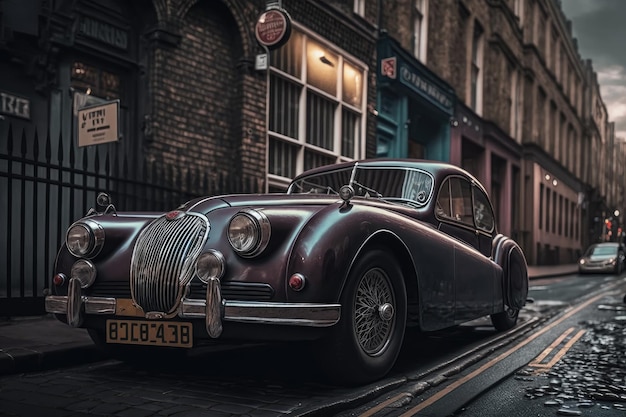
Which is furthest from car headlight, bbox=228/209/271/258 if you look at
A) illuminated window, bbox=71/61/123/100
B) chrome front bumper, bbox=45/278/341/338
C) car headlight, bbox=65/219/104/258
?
illuminated window, bbox=71/61/123/100

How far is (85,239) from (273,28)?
669 cm

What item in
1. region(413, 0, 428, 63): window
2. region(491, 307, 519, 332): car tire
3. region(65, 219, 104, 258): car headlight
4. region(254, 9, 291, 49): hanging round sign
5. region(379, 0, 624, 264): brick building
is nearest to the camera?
region(65, 219, 104, 258): car headlight

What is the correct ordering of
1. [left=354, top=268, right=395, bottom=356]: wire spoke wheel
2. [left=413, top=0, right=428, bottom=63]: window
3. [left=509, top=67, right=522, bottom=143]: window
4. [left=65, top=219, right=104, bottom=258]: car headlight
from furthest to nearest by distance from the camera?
[left=509, top=67, right=522, bottom=143]: window, [left=413, top=0, right=428, bottom=63]: window, [left=65, top=219, right=104, bottom=258]: car headlight, [left=354, top=268, right=395, bottom=356]: wire spoke wheel

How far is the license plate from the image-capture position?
3.69 m

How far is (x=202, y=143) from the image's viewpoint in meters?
9.74

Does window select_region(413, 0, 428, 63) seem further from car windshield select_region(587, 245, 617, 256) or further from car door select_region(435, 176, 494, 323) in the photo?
car door select_region(435, 176, 494, 323)

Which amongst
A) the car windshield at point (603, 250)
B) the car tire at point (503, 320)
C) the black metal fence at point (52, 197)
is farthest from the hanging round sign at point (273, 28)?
the car windshield at point (603, 250)

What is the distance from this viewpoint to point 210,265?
12.0ft

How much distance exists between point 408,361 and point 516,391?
1.04m

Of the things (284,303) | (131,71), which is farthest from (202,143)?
(284,303)

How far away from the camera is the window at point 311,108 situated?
11664mm

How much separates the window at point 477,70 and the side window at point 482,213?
1765cm

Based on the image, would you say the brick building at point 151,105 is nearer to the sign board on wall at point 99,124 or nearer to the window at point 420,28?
the sign board on wall at point 99,124

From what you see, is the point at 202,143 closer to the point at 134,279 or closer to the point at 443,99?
the point at 134,279
